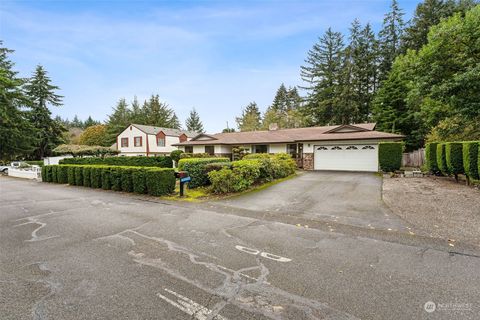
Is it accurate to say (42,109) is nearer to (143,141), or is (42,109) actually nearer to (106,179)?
(143,141)

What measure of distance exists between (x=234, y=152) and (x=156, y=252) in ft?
59.5

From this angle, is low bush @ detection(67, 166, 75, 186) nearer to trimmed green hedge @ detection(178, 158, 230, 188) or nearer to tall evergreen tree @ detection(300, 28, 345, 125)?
trimmed green hedge @ detection(178, 158, 230, 188)

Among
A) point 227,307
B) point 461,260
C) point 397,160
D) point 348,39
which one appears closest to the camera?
point 227,307

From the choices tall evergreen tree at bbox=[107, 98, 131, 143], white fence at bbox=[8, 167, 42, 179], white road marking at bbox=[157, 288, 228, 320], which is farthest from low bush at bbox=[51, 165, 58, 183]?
tall evergreen tree at bbox=[107, 98, 131, 143]

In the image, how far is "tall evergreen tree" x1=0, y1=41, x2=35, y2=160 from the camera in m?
25.7

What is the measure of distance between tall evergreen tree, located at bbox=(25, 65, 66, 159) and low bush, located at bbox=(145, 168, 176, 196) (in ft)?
99.6

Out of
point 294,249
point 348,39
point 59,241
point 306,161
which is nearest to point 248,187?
point 294,249

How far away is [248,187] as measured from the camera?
1102cm

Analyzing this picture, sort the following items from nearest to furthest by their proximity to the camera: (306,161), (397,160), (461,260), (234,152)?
(461,260) < (397,160) < (306,161) < (234,152)

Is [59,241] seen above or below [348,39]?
below

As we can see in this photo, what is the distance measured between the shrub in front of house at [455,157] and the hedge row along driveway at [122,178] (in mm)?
13089

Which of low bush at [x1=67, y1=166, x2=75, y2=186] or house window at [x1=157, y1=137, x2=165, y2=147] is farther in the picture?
house window at [x1=157, y1=137, x2=165, y2=147]

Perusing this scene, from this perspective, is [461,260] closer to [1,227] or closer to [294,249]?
[294,249]

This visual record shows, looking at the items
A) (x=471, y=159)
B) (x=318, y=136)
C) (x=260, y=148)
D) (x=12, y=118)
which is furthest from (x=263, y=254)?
(x=12, y=118)
